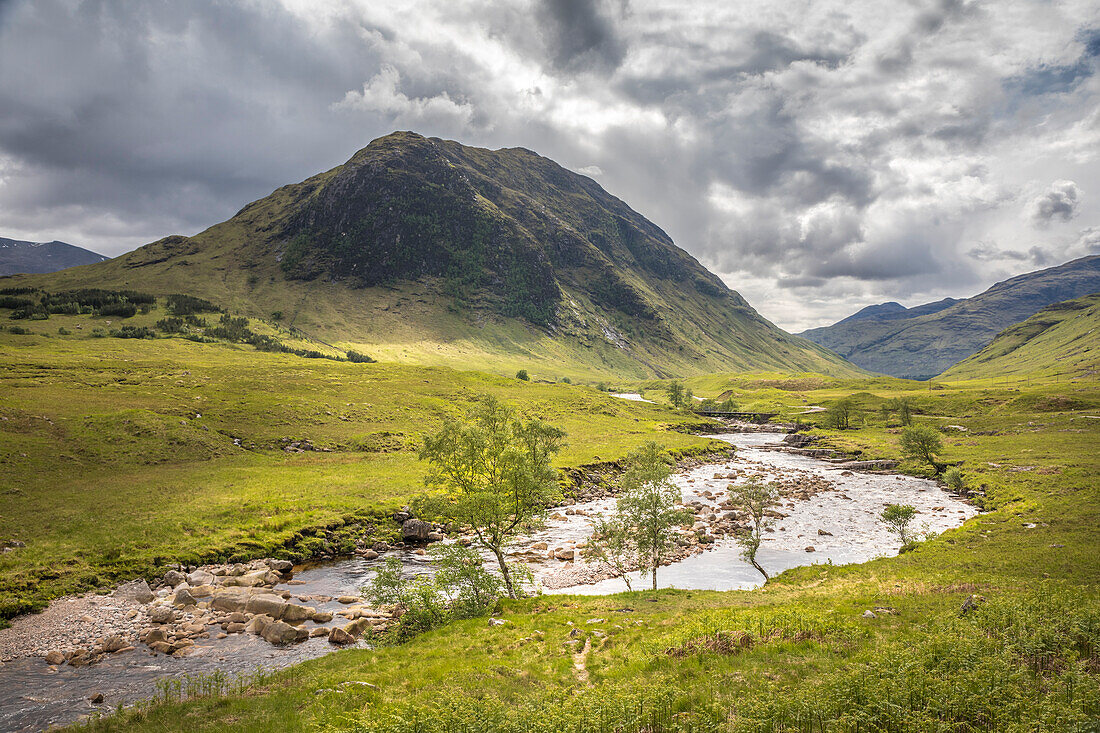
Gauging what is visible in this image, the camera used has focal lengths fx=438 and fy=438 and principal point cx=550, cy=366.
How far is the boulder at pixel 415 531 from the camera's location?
1924 inches

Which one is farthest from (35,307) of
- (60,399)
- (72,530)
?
(72,530)

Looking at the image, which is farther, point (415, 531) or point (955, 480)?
point (955, 480)

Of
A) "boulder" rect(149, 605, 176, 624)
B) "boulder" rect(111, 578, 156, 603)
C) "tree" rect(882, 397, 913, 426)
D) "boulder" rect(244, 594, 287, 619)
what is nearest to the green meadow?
"boulder" rect(111, 578, 156, 603)

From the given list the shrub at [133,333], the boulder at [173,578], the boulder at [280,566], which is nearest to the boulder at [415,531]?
the boulder at [280,566]

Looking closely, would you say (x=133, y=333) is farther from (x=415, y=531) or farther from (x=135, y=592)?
(x=135, y=592)

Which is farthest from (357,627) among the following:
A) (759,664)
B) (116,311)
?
(116,311)

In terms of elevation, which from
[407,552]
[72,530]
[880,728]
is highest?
[880,728]

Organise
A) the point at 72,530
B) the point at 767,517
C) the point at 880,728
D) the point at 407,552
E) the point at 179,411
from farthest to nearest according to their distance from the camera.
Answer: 1. the point at 179,411
2. the point at 767,517
3. the point at 407,552
4. the point at 72,530
5. the point at 880,728

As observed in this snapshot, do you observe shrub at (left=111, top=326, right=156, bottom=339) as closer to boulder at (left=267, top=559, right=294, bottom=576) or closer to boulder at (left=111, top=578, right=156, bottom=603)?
boulder at (left=111, top=578, right=156, bottom=603)

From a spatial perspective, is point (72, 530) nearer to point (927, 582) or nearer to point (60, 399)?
point (60, 399)

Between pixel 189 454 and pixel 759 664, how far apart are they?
75.7 metres

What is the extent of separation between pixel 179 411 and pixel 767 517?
93.9 meters

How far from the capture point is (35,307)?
186875mm

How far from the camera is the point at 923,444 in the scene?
3287 inches
